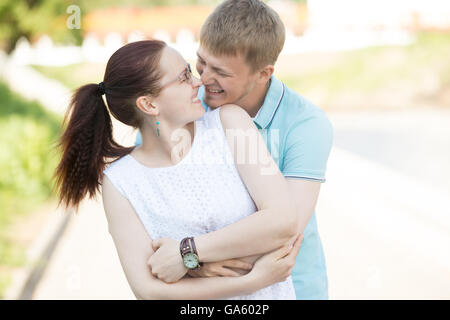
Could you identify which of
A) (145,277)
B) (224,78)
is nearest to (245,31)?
(224,78)

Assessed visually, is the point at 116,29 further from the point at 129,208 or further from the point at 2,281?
the point at 129,208

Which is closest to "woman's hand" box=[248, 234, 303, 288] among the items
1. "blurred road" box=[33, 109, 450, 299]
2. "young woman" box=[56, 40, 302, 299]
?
"young woman" box=[56, 40, 302, 299]

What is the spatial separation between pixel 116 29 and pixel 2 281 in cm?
2637

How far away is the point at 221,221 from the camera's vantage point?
188 cm

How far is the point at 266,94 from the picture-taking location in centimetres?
222

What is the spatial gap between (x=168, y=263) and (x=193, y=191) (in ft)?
0.86

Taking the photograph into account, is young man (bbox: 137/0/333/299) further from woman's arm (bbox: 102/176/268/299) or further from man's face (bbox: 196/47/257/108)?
woman's arm (bbox: 102/176/268/299)

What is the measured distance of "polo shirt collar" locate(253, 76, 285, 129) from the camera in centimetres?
213

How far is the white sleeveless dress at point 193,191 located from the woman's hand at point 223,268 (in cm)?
12

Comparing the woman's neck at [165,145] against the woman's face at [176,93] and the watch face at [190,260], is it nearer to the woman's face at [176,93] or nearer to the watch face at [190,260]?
the woman's face at [176,93]
